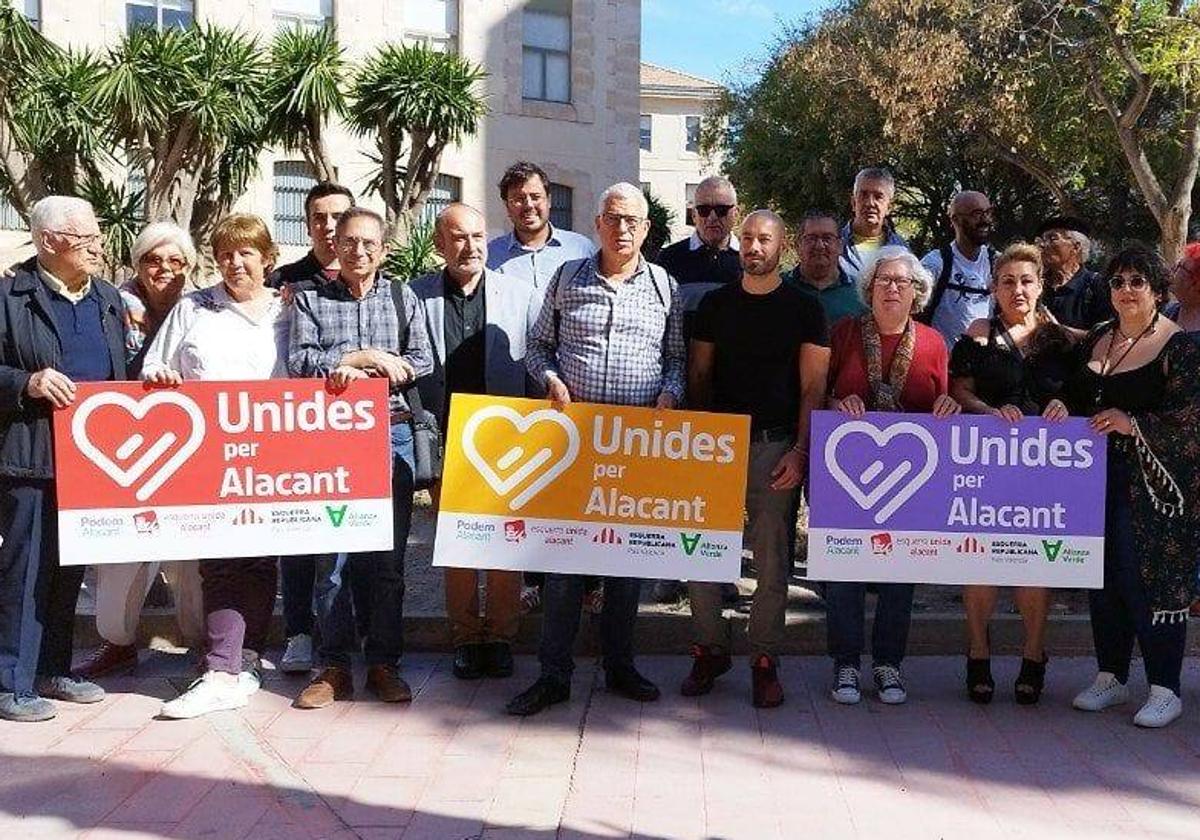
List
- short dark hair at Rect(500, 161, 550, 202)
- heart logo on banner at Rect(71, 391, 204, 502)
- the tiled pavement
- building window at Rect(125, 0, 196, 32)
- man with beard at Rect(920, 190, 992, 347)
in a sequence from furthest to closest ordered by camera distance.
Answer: building window at Rect(125, 0, 196, 32), man with beard at Rect(920, 190, 992, 347), short dark hair at Rect(500, 161, 550, 202), heart logo on banner at Rect(71, 391, 204, 502), the tiled pavement

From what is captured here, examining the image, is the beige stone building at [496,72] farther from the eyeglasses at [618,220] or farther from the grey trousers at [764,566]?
the grey trousers at [764,566]

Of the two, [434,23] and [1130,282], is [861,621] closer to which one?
[1130,282]

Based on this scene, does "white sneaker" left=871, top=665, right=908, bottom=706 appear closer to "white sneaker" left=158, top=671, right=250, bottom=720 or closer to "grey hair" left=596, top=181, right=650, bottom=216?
"grey hair" left=596, top=181, right=650, bottom=216

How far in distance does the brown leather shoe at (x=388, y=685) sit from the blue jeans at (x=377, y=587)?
0.12 ft

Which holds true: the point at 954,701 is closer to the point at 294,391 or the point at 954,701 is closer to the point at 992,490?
the point at 992,490

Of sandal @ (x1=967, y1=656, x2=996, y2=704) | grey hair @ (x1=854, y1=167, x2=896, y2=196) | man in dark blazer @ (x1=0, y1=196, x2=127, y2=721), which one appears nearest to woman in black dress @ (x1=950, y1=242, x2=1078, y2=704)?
sandal @ (x1=967, y1=656, x2=996, y2=704)

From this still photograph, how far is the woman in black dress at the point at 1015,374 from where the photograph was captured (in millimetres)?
5184

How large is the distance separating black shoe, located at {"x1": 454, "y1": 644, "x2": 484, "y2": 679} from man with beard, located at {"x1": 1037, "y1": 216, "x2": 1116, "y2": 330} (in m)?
3.13

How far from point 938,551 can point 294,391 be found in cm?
275

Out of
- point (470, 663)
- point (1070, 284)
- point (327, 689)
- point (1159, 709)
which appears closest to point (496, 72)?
point (1070, 284)

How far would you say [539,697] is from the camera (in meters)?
5.15

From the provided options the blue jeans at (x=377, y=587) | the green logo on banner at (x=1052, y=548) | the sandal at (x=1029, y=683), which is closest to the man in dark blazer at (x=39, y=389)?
the blue jeans at (x=377, y=587)

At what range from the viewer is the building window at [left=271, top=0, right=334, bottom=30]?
2575cm

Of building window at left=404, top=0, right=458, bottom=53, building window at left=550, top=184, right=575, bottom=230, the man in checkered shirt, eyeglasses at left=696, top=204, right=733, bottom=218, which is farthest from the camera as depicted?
building window at left=550, top=184, right=575, bottom=230
